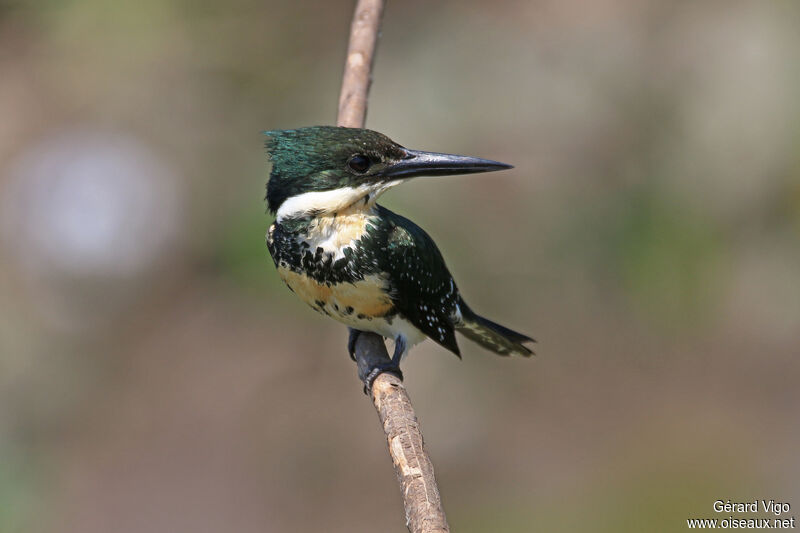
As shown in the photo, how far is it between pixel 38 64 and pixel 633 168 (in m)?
3.88

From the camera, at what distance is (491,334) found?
344 centimetres

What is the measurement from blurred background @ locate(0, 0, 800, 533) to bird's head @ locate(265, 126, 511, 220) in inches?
96.9

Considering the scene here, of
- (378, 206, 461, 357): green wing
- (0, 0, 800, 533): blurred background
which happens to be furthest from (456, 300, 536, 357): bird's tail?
(0, 0, 800, 533): blurred background

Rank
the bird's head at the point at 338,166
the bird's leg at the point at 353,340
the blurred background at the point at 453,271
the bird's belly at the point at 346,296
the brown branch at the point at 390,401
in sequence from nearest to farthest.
Result: 1. the brown branch at the point at 390,401
2. the bird's head at the point at 338,166
3. the bird's belly at the point at 346,296
4. the bird's leg at the point at 353,340
5. the blurred background at the point at 453,271

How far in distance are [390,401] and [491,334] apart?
1.06 m

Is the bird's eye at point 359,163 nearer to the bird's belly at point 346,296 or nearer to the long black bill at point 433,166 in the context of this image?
the long black bill at point 433,166

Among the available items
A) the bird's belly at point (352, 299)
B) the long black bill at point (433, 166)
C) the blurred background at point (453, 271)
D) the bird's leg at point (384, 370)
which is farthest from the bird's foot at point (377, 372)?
the blurred background at point (453, 271)

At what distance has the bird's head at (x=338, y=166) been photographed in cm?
266

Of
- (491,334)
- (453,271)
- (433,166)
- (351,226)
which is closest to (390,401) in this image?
(351,226)

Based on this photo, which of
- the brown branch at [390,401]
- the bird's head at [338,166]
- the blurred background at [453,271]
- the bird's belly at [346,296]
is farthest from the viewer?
the blurred background at [453,271]

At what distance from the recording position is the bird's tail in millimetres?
3359

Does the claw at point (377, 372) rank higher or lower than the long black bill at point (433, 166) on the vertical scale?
lower

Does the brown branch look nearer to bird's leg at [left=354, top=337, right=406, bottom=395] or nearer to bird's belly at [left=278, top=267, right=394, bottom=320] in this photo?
bird's leg at [left=354, top=337, right=406, bottom=395]

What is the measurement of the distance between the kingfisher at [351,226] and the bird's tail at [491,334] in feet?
1.21
